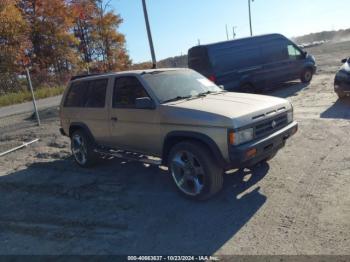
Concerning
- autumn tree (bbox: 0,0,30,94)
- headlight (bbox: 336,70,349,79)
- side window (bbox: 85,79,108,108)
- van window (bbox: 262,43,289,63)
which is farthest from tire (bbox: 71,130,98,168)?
autumn tree (bbox: 0,0,30,94)

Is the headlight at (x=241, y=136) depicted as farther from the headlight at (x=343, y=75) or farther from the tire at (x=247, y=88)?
the tire at (x=247, y=88)

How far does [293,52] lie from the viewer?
14.1 meters

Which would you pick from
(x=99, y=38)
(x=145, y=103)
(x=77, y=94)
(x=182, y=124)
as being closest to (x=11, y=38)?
(x=99, y=38)

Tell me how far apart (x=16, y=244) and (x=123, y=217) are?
1.31 m

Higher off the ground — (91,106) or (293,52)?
(293,52)

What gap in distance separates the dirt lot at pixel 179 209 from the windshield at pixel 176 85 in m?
1.42

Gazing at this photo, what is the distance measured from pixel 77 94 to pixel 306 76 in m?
11.0

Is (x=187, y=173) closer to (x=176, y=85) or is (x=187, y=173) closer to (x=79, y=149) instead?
(x=176, y=85)

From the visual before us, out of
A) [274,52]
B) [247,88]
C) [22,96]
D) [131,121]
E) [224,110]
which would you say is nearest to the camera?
[224,110]

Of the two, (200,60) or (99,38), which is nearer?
(200,60)

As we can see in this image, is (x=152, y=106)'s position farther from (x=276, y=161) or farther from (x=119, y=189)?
(x=276, y=161)

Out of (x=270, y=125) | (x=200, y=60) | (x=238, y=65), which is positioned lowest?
(x=270, y=125)

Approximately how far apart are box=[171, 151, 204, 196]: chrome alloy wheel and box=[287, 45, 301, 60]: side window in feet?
35.4

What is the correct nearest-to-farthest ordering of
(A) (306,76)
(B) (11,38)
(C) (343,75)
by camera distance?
(C) (343,75) < (A) (306,76) < (B) (11,38)
